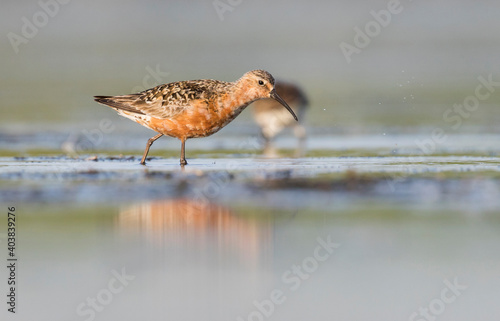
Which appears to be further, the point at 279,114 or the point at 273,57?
the point at 273,57

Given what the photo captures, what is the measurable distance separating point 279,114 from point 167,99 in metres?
5.03

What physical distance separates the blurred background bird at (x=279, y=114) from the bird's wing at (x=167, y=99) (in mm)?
3596

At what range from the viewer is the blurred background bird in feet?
53.0

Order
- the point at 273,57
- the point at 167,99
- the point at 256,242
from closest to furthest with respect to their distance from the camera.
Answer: the point at 256,242 < the point at 167,99 < the point at 273,57

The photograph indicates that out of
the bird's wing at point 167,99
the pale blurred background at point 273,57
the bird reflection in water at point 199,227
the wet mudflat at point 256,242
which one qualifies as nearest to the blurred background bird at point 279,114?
the pale blurred background at point 273,57

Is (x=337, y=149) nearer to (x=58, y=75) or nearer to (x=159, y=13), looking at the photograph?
(x=58, y=75)

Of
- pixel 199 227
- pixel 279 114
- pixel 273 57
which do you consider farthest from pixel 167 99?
pixel 273 57

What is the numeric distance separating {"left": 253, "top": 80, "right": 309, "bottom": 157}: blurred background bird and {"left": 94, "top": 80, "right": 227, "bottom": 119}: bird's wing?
11.8 feet

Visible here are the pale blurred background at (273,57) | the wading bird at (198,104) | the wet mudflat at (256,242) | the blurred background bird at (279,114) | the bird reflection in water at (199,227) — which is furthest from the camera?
the pale blurred background at (273,57)

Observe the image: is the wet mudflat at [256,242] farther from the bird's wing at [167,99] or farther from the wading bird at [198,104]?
the bird's wing at [167,99]

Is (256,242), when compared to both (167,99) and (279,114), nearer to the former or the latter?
(167,99)

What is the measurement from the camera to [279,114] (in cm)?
1645

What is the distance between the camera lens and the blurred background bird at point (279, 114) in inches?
636

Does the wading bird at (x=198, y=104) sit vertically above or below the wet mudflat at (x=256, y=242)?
above
